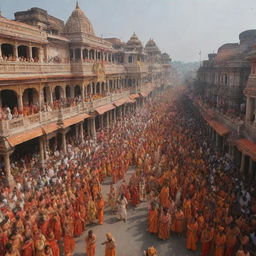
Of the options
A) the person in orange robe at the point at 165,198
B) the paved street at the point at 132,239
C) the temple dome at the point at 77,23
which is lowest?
the paved street at the point at 132,239

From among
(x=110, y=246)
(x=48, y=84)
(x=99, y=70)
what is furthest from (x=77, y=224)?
(x=99, y=70)

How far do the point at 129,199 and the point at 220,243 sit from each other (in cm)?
533

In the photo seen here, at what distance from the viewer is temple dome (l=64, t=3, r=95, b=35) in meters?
25.4

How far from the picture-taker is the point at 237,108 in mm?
24781

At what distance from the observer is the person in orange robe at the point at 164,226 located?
11172 mm

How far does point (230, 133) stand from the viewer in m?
19.8

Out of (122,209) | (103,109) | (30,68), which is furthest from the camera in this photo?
(103,109)

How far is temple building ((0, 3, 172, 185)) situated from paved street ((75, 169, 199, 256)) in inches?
237

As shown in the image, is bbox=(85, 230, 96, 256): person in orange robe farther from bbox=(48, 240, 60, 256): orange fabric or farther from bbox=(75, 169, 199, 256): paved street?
bbox=(48, 240, 60, 256): orange fabric

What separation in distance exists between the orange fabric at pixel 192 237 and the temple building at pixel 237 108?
5428 mm

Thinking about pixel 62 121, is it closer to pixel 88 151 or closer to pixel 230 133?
pixel 88 151

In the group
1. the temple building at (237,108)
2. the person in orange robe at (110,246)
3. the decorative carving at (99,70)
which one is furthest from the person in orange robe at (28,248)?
the decorative carving at (99,70)

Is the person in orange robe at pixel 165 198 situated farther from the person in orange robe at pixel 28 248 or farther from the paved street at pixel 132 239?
the person in orange robe at pixel 28 248

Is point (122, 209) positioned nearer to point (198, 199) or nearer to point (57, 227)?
point (57, 227)
